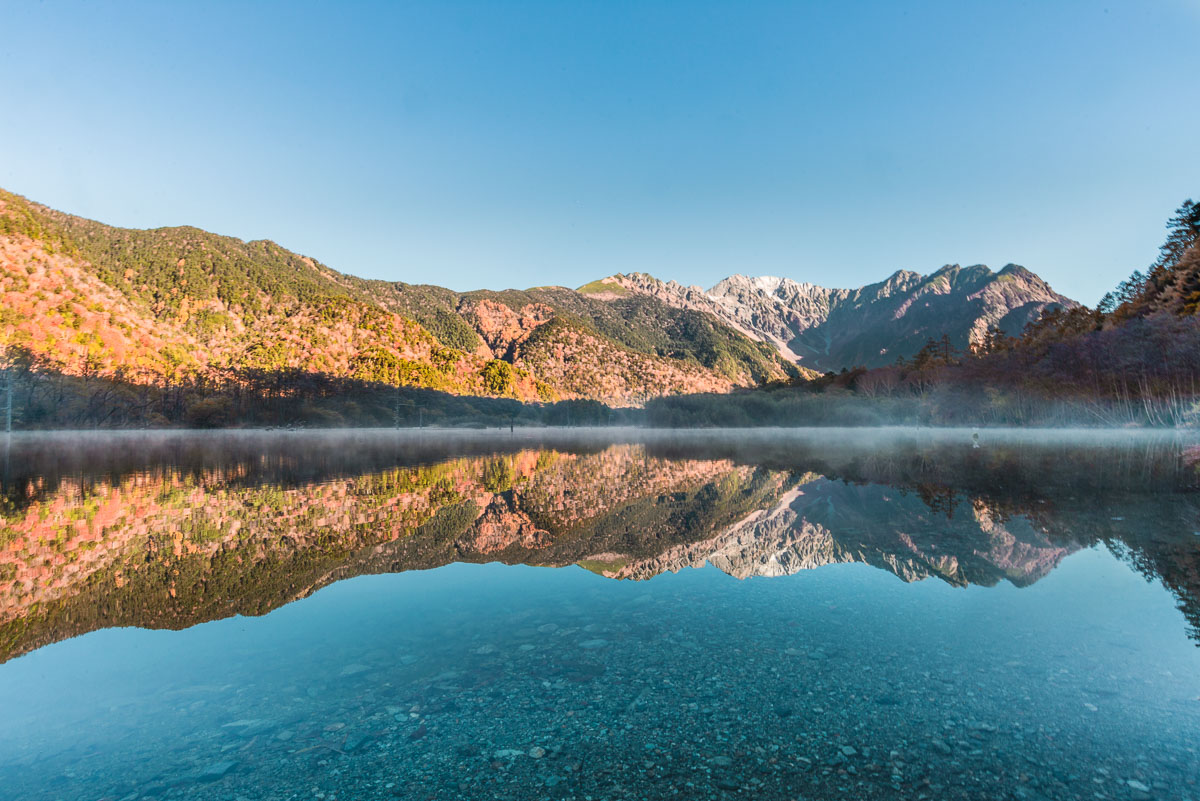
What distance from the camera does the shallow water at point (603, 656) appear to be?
338cm

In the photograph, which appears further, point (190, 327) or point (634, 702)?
point (190, 327)

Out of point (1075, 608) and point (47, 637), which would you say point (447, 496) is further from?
point (1075, 608)

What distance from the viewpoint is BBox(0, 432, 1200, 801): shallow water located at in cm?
338

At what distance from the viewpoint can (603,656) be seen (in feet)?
17.2

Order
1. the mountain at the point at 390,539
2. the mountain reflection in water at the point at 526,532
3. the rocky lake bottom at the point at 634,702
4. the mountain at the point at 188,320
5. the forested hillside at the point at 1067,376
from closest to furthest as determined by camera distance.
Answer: the rocky lake bottom at the point at 634,702
the mountain at the point at 390,539
the mountain reflection in water at the point at 526,532
the forested hillside at the point at 1067,376
the mountain at the point at 188,320

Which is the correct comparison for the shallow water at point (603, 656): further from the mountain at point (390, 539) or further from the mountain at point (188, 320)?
→ the mountain at point (188, 320)

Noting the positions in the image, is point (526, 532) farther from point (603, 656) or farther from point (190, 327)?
point (190, 327)

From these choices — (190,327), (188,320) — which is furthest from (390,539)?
(188,320)

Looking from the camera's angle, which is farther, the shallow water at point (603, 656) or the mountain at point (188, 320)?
the mountain at point (188, 320)

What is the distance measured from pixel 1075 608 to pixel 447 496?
1338cm

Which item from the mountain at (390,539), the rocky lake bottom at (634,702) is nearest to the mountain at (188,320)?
the mountain at (390,539)

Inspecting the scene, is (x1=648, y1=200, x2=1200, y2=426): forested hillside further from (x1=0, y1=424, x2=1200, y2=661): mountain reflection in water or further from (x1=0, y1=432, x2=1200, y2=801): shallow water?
(x1=0, y1=432, x2=1200, y2=801): shallow water

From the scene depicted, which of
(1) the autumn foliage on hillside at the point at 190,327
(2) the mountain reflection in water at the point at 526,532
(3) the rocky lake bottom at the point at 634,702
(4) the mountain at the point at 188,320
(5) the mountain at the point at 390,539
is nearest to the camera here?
(3) the rocky lake bottom at the point at 634,702

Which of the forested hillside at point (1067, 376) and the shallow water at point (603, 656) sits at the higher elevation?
the forested hillside at point (1067, 376)
